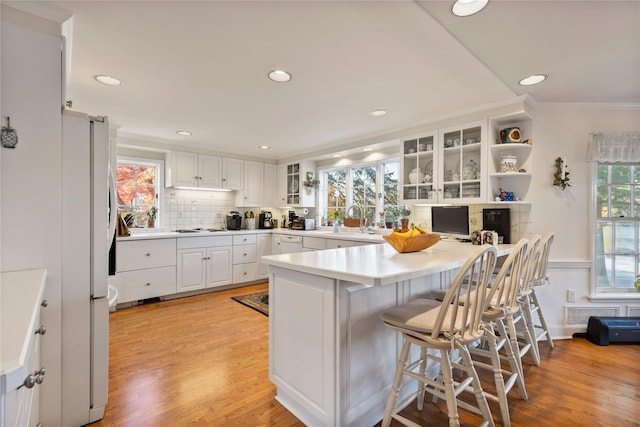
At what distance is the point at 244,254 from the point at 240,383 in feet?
9.40

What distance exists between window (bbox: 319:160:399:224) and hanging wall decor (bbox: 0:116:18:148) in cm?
378

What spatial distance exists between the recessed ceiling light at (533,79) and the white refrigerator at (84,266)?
2.90 m

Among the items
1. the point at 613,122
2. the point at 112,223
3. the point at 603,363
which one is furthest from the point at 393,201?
the point at 112,223

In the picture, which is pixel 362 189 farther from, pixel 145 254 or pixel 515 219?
pixel 145 254

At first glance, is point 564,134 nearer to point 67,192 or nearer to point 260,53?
point 260,53

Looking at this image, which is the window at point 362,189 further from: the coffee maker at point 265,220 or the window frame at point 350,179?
the coffee maker at point 265,220

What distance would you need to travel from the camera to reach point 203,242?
14.3 ft

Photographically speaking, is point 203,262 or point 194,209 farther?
point 194,209

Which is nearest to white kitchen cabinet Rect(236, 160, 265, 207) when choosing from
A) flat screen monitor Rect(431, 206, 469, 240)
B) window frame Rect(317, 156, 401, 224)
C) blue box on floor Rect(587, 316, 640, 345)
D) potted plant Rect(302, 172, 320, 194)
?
potted plant Rect(302, 172, 320, 194)

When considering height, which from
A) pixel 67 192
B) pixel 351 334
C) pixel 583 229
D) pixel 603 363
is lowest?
pixel 603 363

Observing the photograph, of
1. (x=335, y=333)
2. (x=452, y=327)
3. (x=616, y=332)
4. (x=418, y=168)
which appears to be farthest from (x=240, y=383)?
(x=616, y=332)

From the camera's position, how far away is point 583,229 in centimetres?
288

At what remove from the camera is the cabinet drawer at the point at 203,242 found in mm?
4160

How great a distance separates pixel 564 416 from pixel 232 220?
454 cm
